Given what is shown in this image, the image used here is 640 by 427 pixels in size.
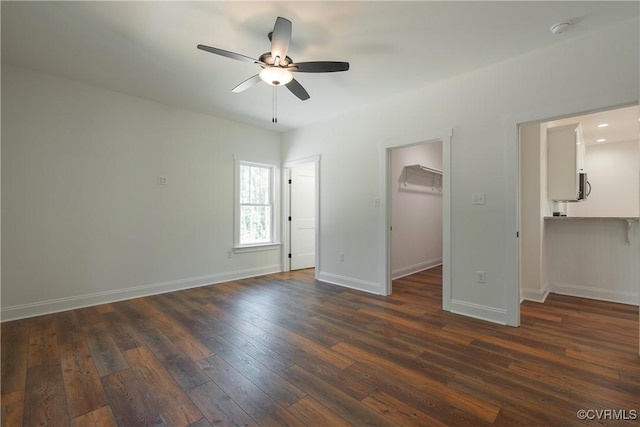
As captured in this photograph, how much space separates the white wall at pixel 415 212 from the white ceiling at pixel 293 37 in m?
1.89

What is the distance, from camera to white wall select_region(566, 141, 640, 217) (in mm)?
5855

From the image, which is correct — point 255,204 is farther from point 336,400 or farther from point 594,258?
point 594,258

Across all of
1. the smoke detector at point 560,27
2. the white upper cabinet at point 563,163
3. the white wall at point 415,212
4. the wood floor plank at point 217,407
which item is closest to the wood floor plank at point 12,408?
the wood floor plank at point 217,407

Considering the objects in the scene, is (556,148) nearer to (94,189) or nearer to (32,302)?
(94,189)

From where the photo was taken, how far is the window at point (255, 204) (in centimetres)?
516

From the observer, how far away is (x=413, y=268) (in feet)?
18.2

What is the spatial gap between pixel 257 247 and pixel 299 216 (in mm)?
Result: 1082

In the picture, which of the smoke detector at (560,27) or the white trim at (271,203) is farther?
the white trim at (271,203)

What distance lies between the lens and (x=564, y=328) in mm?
2854

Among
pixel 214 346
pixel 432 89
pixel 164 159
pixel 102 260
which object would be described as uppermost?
pixel 432 89

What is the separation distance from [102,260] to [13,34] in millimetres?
2476

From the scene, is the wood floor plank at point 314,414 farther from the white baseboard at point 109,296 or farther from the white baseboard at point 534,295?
the white baseboard at point 534,295

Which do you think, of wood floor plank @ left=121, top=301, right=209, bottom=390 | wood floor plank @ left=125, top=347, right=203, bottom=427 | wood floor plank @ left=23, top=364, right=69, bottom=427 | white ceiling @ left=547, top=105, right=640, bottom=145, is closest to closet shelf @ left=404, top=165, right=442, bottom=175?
white ceiling @ left=547, top=105, right=640, bottom=145

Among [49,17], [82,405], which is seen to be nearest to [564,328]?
[82,405]
